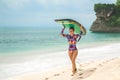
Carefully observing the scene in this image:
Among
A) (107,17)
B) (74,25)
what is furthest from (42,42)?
(107,17)

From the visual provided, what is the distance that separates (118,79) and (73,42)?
7.19ft

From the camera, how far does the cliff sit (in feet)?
234

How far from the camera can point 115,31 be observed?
2906 inches

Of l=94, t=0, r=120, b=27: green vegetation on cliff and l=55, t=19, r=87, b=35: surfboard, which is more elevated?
l=94, t=0, r=120, b=27: green vegetation on cliff

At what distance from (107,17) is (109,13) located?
3.27 feet

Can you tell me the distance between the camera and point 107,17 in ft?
237

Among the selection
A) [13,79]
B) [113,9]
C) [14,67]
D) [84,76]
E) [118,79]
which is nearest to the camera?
[118,79]

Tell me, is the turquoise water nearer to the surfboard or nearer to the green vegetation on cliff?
the surfboard

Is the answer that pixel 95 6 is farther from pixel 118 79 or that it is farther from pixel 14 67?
pixel 118 79

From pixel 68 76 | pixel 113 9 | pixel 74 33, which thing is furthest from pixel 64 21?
pixel 113 9

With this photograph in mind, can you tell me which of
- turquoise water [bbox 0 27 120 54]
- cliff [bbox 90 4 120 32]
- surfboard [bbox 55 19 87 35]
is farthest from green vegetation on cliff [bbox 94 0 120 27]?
surfboard [bbox 55 19 87 35]

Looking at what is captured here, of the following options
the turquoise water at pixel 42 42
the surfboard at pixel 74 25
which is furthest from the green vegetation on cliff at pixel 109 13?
the surfboard at pixel 74 25

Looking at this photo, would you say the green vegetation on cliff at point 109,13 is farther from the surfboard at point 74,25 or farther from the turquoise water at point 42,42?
the surfboard at point 74,25

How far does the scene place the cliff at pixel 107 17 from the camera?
234 feet
